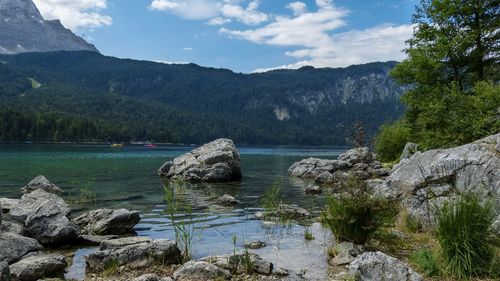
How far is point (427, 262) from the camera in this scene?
8922 millimetres

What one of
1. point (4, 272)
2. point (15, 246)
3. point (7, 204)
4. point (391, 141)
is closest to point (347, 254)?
point (4, 272)

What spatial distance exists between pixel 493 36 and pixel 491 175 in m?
22.9

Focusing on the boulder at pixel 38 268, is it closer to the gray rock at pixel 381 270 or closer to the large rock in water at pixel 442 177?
the gray rock at pixel 381 270

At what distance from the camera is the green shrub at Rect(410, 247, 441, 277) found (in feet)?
28.3

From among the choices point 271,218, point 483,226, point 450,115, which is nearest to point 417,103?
point 450,115

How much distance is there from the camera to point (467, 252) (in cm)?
849

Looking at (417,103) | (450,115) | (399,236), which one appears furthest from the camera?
(417,103)

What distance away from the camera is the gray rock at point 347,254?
10312 mm

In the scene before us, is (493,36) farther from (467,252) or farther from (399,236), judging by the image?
(467,252)

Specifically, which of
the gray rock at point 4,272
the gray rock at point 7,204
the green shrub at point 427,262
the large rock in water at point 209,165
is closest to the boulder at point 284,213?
the green shrub at point 427,262

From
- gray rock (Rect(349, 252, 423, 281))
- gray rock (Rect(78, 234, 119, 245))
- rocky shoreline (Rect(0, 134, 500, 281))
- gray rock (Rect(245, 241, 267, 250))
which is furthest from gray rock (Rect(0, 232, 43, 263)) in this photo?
gray rock (Rect(349, 252, 423, 281))

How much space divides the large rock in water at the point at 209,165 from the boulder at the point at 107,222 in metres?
22.2

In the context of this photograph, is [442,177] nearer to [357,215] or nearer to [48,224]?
[357,215]

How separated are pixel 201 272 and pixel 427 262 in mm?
4640
